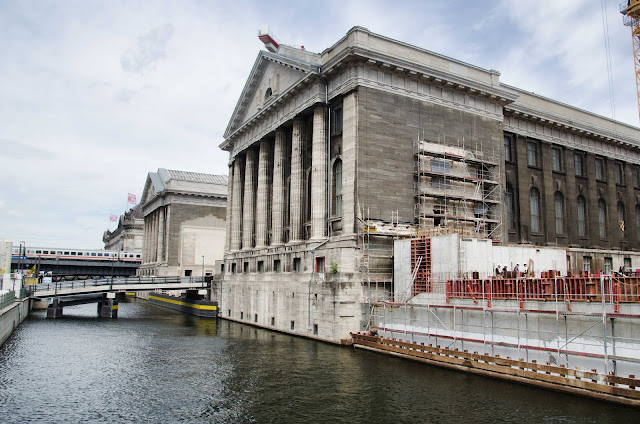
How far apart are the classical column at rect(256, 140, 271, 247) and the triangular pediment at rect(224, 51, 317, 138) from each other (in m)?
5.42

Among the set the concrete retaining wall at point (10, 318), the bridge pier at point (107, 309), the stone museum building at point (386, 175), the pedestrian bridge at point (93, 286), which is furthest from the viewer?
the bridge pier at point (107, 309)

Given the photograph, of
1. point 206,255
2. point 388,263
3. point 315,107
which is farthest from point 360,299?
point 206,255

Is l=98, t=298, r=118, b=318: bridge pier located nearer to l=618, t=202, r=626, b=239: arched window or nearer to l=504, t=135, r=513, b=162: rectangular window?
l=504, t=135, r=513, b=162: rectangular window

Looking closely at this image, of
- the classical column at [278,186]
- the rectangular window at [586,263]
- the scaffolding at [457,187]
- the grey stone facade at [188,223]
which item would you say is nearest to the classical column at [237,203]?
the classical column at [278,186]

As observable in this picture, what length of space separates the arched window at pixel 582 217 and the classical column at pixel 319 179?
1298 inches

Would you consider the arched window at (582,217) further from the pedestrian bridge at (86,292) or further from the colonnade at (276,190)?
the pedestrian bridge at (86,292)

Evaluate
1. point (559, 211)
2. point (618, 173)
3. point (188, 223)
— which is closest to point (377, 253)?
point (559, 211)

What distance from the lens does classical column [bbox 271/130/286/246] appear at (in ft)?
192

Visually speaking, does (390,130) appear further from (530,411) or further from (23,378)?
(23,378)

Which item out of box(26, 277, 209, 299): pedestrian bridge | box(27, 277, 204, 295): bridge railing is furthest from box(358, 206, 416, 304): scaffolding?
box(27, 277, 204, 295): bridge railing

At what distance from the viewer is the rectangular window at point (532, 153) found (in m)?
58.9

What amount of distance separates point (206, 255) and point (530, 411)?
93.4 meters

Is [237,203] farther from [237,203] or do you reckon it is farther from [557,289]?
[557,289]

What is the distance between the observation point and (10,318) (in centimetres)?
4500
